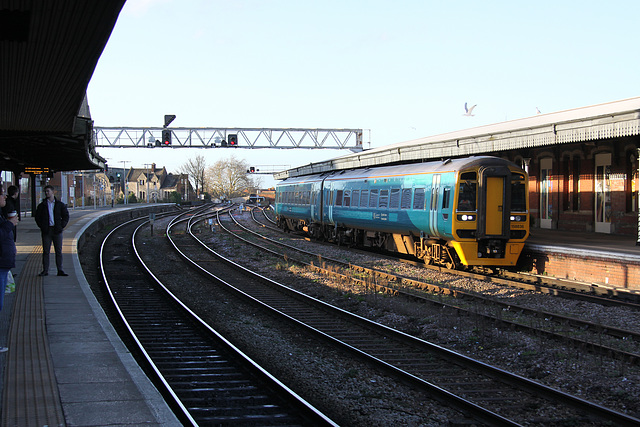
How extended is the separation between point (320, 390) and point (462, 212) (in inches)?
343

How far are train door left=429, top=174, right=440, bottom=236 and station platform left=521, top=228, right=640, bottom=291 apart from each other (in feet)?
8.46

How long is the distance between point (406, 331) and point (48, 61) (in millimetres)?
7396

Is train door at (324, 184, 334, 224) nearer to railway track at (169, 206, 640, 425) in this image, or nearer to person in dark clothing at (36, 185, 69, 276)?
railway track at (169, 206, 640, 425)

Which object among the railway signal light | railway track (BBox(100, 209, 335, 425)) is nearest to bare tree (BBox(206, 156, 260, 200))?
the railway signal light

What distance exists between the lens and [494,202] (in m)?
14.3

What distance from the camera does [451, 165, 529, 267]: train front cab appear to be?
1406 centimetres

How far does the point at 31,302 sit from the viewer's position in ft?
31.2

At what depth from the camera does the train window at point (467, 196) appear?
14.1 meters

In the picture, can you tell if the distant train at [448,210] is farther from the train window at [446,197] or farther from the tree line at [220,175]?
the tree line at [220,175]

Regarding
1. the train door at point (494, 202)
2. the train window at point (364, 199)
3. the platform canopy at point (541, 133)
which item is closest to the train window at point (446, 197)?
the train door at point (494, 202)

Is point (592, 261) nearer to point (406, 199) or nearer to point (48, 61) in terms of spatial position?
point (406, 199)

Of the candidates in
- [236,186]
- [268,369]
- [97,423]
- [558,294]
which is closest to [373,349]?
[268,369]

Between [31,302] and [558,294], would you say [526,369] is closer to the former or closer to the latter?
[558,294]

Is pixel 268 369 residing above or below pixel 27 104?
below
